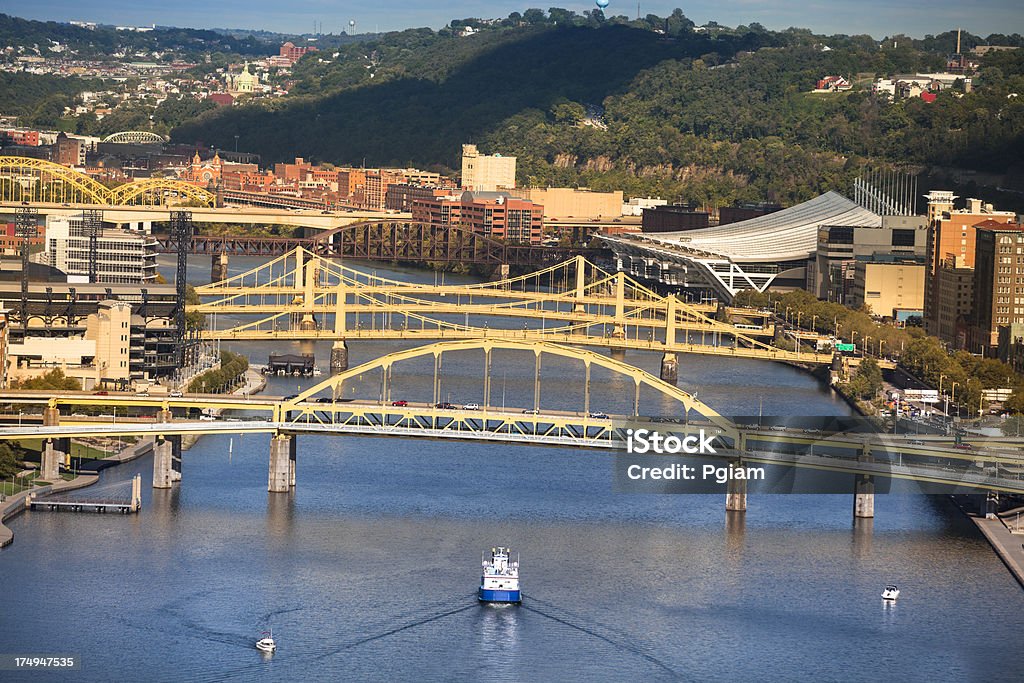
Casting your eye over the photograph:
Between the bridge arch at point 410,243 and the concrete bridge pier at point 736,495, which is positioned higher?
the bridge arch at point 410,243

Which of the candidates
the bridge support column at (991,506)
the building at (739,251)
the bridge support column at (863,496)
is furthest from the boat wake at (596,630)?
the building at (739,251)

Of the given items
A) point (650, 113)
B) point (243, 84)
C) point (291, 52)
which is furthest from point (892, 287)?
point (291, 52)

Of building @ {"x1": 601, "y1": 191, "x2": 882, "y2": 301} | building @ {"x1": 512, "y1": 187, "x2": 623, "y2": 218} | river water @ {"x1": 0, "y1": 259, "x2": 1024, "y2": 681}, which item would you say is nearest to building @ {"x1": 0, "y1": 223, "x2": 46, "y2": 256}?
building @ {"x1": 601, "y1": 191, "x2": 882, "y2": 301}

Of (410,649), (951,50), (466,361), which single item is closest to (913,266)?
(466,361)

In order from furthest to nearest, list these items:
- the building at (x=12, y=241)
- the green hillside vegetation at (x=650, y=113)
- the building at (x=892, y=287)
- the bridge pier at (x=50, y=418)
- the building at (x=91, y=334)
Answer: the green hillside vegetation at (x=650, y=113) < the building at (x=892, y=287) < the building at (x=12, y=241) < the building at (x=91, y=334) < the bridge pier at (x=50, y=418)

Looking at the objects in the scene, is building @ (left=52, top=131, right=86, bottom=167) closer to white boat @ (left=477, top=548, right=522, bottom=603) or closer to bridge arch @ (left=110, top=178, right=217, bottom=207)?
bridge arch @ (left=110, top=178, right=217, bottom=207)

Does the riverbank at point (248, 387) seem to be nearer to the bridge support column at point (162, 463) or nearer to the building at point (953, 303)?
the bridge support column at point (162, 463)

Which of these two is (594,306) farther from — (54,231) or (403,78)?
(403,78)

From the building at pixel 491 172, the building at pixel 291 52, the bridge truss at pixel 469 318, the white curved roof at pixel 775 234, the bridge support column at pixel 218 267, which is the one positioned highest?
the building at pixel 291 52
